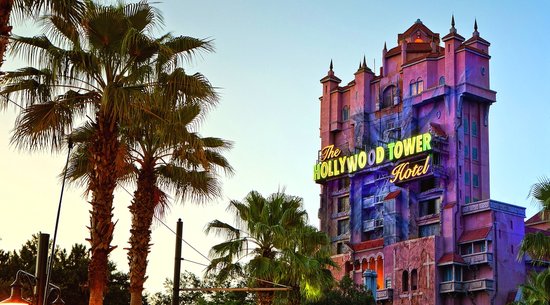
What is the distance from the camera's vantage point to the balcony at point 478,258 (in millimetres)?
72438

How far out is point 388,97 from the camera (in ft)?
281

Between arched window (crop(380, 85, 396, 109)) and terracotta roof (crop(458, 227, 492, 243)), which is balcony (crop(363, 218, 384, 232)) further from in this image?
arched window (crop(380, 85, 396, 109))

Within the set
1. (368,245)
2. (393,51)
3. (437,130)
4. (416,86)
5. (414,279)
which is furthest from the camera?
(393,51)

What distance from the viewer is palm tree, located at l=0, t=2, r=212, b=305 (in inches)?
868

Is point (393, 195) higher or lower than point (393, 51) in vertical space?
lower

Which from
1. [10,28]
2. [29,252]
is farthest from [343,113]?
[10,28]

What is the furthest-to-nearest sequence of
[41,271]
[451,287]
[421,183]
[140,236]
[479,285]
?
[421,183] → [451,287] → [479,285] → [140,236] → [41,271]

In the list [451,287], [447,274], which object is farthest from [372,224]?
[451,287]

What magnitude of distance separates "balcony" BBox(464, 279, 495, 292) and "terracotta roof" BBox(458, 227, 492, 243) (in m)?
3.27

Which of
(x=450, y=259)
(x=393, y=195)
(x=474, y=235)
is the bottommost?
(x=450, y=259)

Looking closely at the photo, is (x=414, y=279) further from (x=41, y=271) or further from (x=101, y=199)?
(x=41, y=271)

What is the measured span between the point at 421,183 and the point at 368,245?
7233mm

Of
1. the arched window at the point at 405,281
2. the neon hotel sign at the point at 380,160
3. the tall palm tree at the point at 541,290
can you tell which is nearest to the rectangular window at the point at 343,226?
the neon hotel sign at the point at 380,160

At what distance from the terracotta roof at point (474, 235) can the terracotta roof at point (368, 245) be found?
8.08 m
